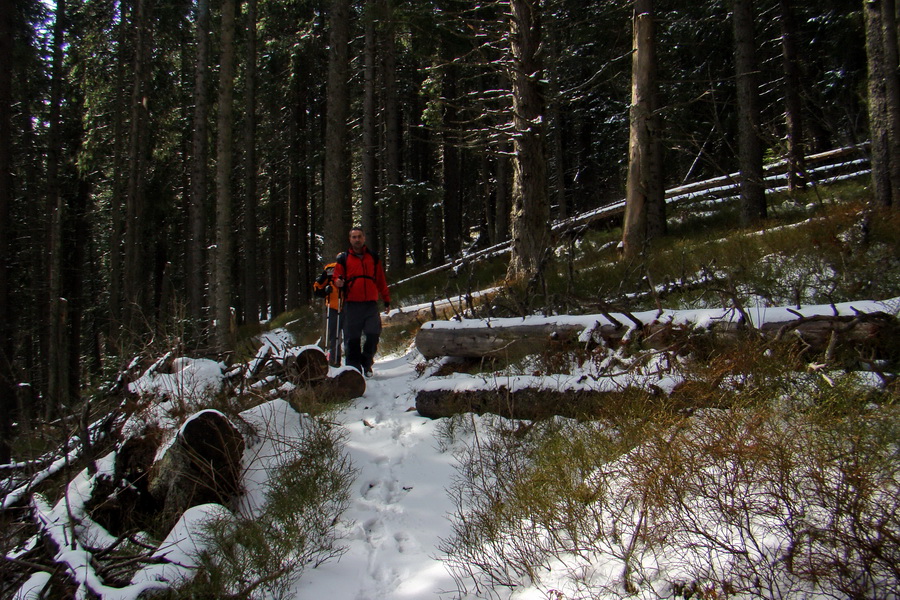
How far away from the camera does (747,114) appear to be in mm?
9398

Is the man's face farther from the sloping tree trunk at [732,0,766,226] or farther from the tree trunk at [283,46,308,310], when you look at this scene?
the tree trunk at [283,46,308,310]

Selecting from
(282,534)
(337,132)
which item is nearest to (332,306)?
(282,534)

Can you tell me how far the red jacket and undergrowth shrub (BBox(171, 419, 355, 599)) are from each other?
9.40ft

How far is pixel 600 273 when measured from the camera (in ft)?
26.4

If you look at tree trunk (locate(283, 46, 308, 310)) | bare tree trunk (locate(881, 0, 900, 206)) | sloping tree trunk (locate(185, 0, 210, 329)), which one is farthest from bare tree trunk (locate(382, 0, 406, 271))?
bare tree trunk (locate(881, 0, 900, 206))

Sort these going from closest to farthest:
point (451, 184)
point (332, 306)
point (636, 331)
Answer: point (636, 331), point (332, 306), point (451, 184)

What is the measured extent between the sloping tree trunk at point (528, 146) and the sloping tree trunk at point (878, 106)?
4252 mm

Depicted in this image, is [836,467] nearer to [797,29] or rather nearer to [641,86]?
[641,86]

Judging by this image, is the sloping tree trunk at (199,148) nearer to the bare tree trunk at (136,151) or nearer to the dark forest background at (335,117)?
the dark forest background at (335,117)

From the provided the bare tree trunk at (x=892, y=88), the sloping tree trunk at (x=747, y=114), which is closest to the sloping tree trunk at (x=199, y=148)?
the sloping tree trunk at (x=747, y=114)

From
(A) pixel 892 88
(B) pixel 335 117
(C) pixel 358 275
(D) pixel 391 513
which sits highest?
(B) pixel 335 117

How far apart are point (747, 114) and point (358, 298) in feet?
25.5

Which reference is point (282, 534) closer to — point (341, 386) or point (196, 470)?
point (196, 470)

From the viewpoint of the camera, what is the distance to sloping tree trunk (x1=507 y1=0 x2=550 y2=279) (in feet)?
25.7
